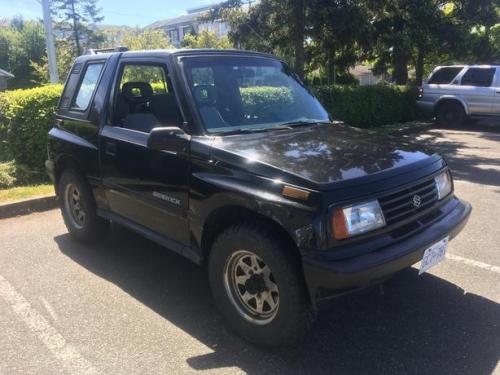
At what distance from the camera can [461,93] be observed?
1380 centimetres

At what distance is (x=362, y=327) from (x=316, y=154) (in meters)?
1.28

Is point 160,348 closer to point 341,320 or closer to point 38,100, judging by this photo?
point 341,320

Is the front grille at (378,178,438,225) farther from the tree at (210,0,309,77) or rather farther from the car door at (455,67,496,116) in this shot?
the car door at (455,67,496,116)

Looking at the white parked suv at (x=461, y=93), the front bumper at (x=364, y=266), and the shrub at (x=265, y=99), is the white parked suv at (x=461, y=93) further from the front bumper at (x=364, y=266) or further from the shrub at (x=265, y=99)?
the front bumper at (x=364, y=266)

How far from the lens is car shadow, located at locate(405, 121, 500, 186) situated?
812cm

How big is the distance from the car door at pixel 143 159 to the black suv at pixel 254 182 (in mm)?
15

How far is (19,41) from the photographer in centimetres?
5144

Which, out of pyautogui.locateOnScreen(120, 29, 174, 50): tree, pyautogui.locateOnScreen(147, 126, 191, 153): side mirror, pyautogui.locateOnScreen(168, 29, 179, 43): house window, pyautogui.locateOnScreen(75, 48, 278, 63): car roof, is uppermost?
pyautogui.locateOnScreen(168, 29, 179, 43): house window

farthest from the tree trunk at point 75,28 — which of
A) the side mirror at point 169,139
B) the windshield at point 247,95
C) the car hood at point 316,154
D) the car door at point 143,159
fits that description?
the car hood at point 316,154

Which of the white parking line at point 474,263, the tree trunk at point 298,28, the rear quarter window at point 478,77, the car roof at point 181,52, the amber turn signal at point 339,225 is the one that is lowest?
the white parking line at point 474,263

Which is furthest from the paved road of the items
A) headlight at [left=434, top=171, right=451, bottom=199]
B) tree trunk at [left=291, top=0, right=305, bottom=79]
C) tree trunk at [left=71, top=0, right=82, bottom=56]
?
tree trunk at [left=71, top=0, right=82, bottom=56]

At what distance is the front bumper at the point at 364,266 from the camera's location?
8.80ft

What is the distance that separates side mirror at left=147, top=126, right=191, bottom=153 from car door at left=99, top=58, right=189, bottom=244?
0.34 ft

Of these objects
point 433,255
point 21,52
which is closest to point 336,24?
point 433,255
